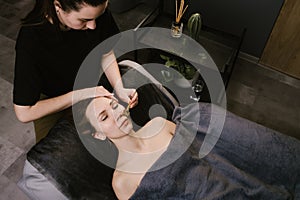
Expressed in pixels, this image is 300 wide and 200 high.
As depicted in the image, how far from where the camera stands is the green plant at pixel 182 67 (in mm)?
1564

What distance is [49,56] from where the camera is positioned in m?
1.02

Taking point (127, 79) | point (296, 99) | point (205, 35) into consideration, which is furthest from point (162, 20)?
point (296, 99)

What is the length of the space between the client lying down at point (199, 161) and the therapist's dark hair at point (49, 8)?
1.09 feet

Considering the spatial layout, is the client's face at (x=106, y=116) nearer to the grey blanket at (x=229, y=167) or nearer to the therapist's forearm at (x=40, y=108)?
the therapist's forearm at (x=40, y=108)

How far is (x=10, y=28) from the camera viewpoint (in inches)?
86.4

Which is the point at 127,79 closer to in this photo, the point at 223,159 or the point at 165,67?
the point at 165,67

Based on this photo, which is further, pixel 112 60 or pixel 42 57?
pixel 112 60

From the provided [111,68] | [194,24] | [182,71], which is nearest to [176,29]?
[194,24]

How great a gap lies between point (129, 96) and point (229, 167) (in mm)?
485

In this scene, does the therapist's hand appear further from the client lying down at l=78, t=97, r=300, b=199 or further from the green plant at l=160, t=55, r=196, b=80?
the green plant at l=160, t=55, r=196, b=80

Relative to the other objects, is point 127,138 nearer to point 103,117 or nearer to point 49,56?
point 103,117

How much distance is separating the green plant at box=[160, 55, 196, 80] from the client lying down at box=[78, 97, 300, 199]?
15.6 inches

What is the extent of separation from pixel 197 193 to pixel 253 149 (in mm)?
281

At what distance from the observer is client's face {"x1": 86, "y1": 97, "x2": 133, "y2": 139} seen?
1.07 metres
